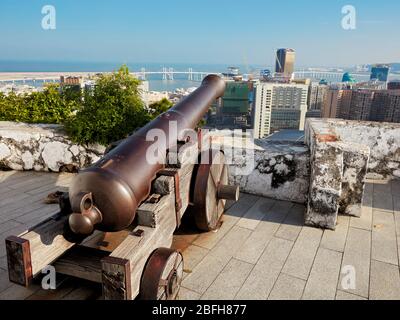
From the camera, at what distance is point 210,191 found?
299 cm

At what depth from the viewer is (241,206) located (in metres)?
3.97

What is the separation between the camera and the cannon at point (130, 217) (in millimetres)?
1819

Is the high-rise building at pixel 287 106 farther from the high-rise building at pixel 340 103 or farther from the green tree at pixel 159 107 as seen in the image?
the green tree at pixel 159 107

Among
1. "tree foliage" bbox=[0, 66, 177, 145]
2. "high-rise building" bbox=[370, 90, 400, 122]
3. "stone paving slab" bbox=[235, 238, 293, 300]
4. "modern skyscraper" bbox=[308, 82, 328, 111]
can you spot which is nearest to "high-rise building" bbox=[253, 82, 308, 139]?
"modern skyscraper" bbox=[308, 82, 328, 111]

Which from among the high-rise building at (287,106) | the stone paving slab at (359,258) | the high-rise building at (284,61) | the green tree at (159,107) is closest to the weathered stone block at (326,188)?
the stone paving slab at (359,258)

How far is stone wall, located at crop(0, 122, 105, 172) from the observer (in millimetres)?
4867

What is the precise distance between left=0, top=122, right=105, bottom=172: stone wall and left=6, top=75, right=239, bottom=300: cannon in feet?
7.40

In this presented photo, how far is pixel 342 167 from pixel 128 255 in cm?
258

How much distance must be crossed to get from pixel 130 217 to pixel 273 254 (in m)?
1.58

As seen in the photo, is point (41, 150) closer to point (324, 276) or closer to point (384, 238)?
point (324, 276)

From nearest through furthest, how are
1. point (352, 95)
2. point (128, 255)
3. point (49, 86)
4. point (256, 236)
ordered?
1. point (128, 255)
2. point (256, 236)
3. point (49, 86)
4. point (352, 95)

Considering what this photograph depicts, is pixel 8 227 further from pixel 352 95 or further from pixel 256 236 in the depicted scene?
pixel 352 95
